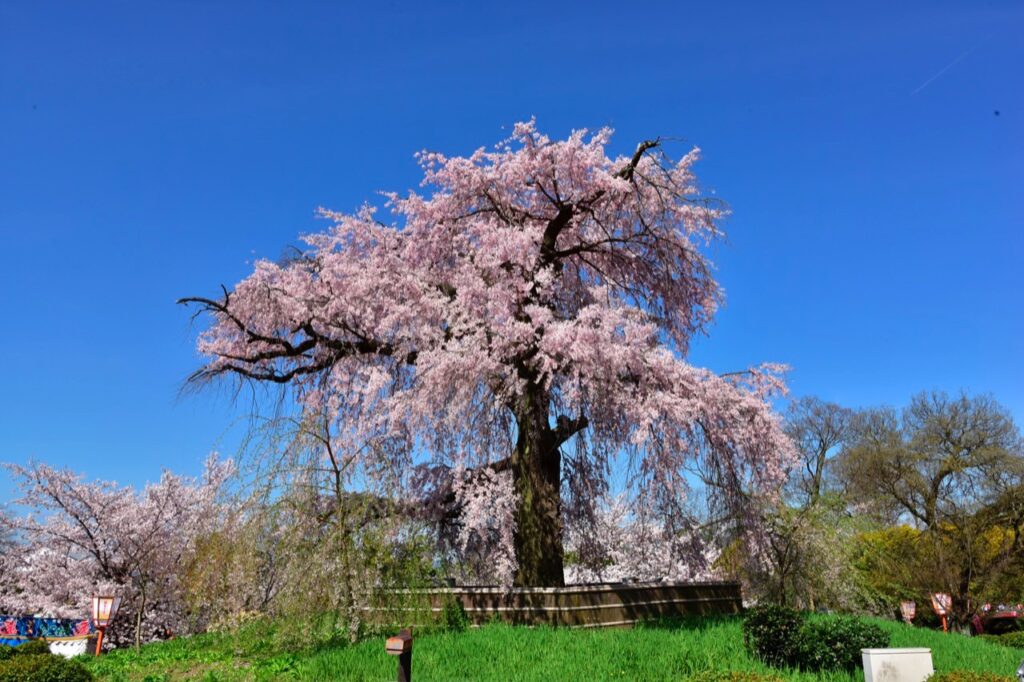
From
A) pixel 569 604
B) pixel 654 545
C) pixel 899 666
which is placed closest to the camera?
pixel 899 666

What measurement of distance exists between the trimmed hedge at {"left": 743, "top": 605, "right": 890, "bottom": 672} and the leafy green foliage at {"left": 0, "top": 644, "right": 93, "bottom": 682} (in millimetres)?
10037

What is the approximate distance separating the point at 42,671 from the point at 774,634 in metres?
10.7

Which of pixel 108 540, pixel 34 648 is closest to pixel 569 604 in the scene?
pixel 34 648

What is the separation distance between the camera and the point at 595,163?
17422 millimetres

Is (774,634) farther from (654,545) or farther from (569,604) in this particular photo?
(654,545)

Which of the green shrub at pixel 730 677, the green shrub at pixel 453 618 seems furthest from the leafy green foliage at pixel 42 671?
the green shrub at pixel 730 677

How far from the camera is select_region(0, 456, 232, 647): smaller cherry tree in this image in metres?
23.1

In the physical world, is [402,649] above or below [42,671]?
above

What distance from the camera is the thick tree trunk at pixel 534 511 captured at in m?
16.0

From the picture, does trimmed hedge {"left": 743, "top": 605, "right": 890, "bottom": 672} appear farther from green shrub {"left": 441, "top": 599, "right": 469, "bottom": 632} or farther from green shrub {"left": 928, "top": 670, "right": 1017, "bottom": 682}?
green shrub {"left": 441, "top": 599, "right": 469, "bottom": 632}

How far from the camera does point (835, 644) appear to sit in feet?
33.7

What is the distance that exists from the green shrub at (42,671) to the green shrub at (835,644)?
10.6 meters

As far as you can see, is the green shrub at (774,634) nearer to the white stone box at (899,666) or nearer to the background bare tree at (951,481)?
the white stone box at (899,666)

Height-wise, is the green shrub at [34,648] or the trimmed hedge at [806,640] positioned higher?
the trimmed hedge at [806,640]
